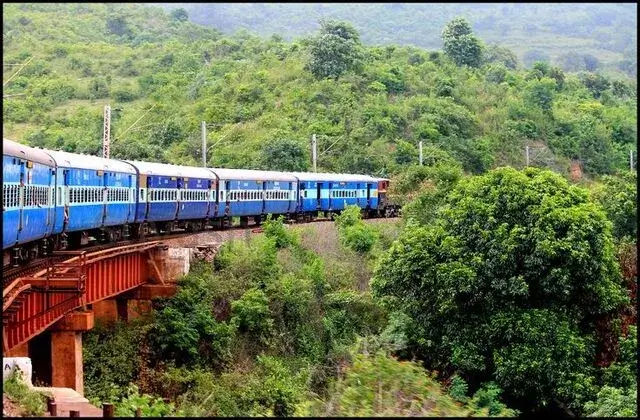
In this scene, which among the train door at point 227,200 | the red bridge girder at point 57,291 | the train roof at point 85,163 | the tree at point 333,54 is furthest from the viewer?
the tree at point 333,54

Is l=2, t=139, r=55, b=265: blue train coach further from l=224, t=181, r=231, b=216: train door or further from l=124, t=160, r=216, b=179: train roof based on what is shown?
l=224, t=181, r=231, b=216: train door

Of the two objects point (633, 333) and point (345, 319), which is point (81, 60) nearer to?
point (345, 319)

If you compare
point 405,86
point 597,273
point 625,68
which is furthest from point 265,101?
point 625,68

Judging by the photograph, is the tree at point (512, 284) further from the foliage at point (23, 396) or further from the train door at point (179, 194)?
the foliage at point (23, 396)

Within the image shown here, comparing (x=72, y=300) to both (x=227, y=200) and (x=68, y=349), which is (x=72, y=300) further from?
(x=227, y=200)

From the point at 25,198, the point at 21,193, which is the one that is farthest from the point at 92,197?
the point at 21,193

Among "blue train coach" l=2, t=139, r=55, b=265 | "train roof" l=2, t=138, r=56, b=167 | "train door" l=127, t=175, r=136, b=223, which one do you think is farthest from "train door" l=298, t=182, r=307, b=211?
"train roof" l=2, t=138, r=56, b=167

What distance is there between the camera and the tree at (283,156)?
60250mm

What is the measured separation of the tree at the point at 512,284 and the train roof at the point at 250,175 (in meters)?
11.6

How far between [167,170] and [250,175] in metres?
7.92

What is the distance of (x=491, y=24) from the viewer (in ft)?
573

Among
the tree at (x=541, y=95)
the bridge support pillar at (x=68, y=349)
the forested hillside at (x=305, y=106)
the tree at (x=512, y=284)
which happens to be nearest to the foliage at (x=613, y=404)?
the tree at (x=512, y=284)

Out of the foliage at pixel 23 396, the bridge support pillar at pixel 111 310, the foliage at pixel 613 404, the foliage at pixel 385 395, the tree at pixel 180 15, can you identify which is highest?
the tree at pixel 180 15

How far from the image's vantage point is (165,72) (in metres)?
83.8
